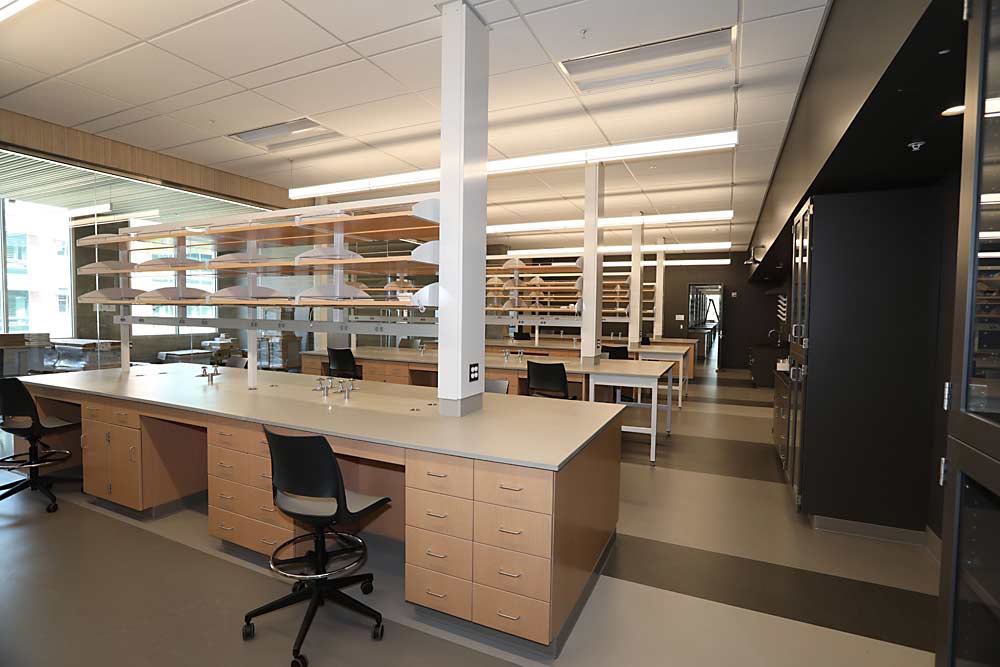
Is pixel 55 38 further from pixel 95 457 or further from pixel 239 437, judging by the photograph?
pixel 239 437

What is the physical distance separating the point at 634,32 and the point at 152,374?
4664mm

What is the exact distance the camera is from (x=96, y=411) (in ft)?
11.4

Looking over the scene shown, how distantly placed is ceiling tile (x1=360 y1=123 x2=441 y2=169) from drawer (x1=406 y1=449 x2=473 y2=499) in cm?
361

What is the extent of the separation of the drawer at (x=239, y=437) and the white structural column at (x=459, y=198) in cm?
100

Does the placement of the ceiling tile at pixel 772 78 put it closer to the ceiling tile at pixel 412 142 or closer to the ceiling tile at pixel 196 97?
the ceiling tile at pixel 412 142

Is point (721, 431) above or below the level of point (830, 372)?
below

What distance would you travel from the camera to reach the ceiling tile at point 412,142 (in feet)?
16.1

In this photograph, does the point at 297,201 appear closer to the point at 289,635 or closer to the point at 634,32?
the point at 634,32

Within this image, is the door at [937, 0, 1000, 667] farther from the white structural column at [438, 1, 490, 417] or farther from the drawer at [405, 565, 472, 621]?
the white structural column at [438, 1, 490, 417]

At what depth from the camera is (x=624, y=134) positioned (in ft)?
15.6

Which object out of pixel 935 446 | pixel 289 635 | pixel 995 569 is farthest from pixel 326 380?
pixel 935 446

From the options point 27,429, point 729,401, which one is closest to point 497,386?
point 27,429

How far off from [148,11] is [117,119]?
244 centimetres

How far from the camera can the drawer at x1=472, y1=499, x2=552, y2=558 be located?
1955 millimetres
